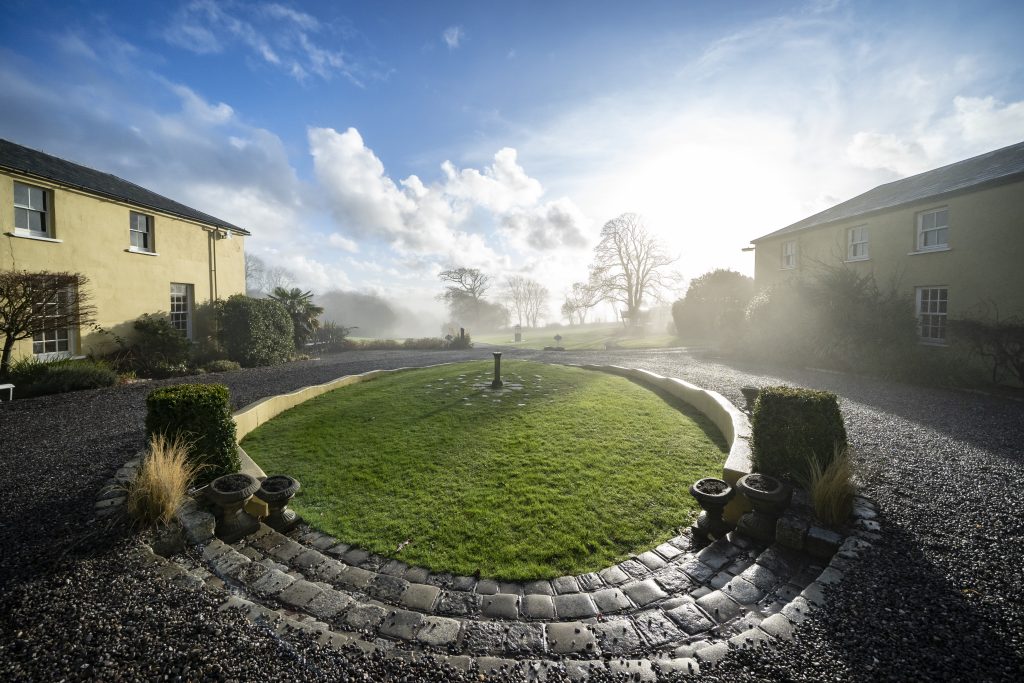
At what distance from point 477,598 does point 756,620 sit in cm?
200

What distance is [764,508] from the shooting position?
393 cm

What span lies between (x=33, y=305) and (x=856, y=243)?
27.1 meters

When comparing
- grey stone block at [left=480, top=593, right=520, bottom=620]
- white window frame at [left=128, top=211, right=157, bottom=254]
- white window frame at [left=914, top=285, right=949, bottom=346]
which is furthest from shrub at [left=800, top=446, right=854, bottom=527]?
white window frame at [left=128, top=211, right=157, bottom=254]

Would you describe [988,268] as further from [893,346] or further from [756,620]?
[756,620]

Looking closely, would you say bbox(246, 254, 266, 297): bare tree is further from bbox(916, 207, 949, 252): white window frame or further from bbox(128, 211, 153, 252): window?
bbox(916, 207, 949, 252): white window frame

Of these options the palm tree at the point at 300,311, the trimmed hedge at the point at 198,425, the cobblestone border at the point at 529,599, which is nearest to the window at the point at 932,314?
the cobblestone border at the point at 529,599

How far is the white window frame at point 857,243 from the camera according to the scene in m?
16.2

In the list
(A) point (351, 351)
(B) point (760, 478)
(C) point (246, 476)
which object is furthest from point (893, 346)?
(A) point (351, 351)

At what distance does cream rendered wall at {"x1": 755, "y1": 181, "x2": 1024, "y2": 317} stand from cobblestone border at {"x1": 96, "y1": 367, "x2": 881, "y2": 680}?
1367 cm

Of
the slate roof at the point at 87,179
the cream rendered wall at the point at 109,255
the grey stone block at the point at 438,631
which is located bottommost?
the grey stone block at the point at 438,631

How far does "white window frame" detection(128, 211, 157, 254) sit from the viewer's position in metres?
13.9

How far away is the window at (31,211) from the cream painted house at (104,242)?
0.02m

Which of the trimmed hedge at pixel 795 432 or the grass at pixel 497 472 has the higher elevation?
the trimmed hedge at pixel 795 432

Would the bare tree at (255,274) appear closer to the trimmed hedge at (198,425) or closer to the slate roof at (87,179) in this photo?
the slate roof at (87,179)
